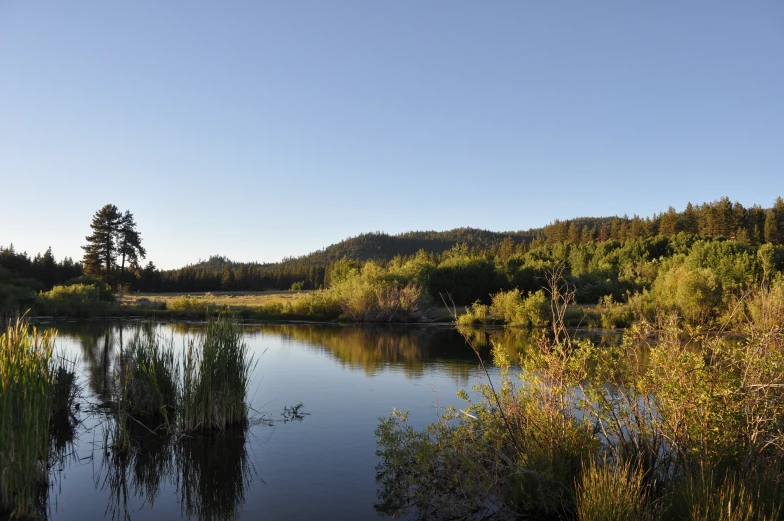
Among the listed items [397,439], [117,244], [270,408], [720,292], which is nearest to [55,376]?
[270,408]

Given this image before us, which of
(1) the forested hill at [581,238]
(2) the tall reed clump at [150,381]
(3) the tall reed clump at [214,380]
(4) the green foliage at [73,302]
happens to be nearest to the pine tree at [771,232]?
(1) the forested hill at [581,238]

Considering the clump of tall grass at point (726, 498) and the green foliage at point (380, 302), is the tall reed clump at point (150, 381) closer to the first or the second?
the clump of tall grass at point (726, 498)

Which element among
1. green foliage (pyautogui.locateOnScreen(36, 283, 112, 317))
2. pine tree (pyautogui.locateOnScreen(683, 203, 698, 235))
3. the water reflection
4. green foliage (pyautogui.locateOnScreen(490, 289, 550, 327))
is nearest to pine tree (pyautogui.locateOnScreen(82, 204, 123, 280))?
green foliage (pyautogui.locateOnScreen(36, 283, 112, 317))

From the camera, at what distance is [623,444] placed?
6.22m

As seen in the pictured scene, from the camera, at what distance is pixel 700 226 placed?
77312 mm

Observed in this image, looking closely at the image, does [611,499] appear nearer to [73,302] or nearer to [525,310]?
[525,310]

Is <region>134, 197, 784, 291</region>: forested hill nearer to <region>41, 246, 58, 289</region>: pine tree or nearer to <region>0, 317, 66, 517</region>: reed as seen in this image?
<region>41, 246, 58, 289</region>: pine tree

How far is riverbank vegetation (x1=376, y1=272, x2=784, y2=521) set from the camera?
516cm

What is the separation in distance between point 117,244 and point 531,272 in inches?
1598

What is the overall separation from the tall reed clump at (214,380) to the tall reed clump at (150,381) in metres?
0.37

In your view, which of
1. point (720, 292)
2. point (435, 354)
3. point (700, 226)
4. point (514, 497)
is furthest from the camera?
point (700, 226)

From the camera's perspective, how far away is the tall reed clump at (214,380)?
377 inches

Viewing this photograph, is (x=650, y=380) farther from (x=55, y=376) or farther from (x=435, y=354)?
(x=435, y=354)

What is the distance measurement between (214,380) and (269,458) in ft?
5.68
